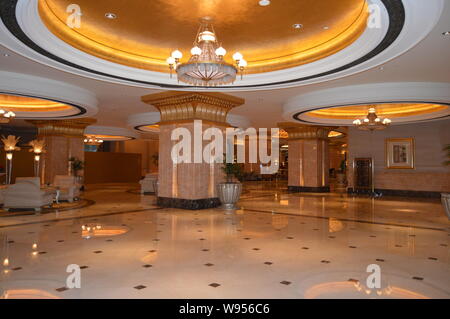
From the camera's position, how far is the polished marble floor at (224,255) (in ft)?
12.4

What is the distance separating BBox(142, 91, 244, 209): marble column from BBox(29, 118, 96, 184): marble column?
6.66 meters

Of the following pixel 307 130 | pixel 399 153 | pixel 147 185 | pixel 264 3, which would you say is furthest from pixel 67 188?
pixel 399 153

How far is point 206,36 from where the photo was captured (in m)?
6.09

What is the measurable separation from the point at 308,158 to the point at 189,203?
8592 mm

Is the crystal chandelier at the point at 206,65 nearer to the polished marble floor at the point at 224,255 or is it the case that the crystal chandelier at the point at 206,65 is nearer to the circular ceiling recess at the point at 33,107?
the polished marble floor at the point at 224,255

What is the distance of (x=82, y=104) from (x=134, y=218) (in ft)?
12.1

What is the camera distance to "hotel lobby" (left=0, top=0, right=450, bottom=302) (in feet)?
13.9

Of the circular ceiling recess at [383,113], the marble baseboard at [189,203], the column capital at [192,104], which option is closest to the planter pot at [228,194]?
the marble baseboard at [189,203]

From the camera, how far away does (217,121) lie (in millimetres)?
10812

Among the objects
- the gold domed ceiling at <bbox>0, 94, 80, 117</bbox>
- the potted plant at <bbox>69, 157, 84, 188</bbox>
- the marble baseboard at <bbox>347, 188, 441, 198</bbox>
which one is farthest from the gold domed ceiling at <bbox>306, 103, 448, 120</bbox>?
the potted plant at <bbox>69, 157, 84, 188</bbox>

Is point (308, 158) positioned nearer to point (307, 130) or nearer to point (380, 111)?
point (307, 130)

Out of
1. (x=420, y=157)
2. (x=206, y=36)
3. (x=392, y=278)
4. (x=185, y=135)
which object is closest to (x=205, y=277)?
(x=392, y=278)
